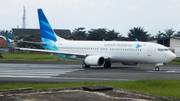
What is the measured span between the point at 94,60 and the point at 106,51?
2449 mm

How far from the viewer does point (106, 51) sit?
29109 millimetres

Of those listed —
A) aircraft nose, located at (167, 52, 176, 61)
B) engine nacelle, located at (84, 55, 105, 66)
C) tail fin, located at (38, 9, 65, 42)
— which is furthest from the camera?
Answer: tail fin, located at (38, 9, 65, 42)

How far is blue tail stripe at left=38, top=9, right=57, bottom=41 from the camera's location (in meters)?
34.0

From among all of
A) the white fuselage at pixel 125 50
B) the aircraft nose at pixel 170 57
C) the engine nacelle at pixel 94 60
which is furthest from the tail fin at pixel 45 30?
the aircraft nose at pixel 170 57

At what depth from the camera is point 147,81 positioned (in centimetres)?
1474

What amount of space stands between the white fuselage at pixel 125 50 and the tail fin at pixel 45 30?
203 cm

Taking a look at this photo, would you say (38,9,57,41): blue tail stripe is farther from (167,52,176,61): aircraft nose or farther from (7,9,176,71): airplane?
(167,52,176,61): aircraft nose

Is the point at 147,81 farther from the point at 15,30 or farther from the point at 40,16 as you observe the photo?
the point at 15,30

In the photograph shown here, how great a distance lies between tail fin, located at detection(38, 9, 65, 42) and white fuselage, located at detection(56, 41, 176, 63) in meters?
2.03

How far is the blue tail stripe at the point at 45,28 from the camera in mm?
33969

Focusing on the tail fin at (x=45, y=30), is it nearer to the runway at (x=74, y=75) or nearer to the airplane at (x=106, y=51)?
the airplane at (x=106, y=51)

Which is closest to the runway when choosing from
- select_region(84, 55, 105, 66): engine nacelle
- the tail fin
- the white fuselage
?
the white fuselage

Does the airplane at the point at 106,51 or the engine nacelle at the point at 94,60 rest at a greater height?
the airplane at the point at 106,51

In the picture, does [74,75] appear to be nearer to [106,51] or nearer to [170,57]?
[106,51]
